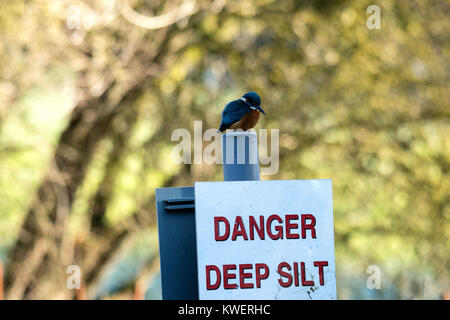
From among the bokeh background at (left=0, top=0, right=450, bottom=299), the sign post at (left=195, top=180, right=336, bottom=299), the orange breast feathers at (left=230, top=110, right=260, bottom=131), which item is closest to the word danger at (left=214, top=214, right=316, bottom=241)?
the sign post at (left=195, top=180, right=336, bottom=299)

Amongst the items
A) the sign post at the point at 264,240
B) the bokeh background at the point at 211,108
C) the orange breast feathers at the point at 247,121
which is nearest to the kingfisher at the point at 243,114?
the orange breast feathers at the point at 247,121

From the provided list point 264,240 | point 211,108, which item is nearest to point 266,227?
point 264,240

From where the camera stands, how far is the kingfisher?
4375 millimetres

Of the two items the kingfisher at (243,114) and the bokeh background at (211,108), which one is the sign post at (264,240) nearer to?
the kingfisher at (243,114)

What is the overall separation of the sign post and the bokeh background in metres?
4.94

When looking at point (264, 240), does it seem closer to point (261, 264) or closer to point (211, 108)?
point (261, 264)

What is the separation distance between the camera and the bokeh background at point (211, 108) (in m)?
8.99

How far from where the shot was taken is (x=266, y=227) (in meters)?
3.66

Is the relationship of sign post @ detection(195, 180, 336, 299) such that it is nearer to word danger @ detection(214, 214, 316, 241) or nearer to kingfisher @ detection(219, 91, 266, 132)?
word danger @ detection(214, 214, 316, 241)

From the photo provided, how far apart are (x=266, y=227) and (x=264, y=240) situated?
65 mm

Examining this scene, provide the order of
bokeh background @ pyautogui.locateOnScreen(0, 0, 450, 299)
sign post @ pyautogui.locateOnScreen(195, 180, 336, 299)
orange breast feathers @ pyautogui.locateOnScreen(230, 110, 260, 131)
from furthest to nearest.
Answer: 1. bokeh background @ pyautogui.locateOnScreen(0, 0, 450, 299)
2. orange breast feathers @ pyautogui.locateOnScreen(230, 110, 260, 131)
3. sign post @ pyautogui.locateOnScreen(195, 180, 336, 299)
